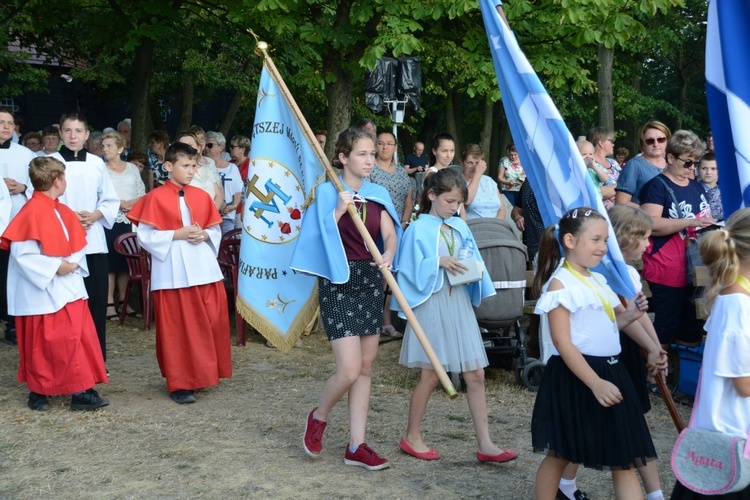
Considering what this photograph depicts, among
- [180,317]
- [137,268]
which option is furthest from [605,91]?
[180,317]

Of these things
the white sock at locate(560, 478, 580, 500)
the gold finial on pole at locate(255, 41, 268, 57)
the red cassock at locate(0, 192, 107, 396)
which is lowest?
the white sock at locate(560, 478, 580, 500)

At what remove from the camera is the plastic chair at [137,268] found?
948 cm

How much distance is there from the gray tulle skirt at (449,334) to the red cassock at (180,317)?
1.84 meters

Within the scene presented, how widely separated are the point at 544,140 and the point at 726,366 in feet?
5.03

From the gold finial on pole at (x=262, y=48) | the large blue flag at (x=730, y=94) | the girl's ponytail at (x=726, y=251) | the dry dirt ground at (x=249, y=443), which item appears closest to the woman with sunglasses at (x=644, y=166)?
the dry dirt ground at (x=249, y=443)

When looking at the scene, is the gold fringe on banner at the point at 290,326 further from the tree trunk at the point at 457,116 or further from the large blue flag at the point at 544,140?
the tree trunk at the point at 457,116

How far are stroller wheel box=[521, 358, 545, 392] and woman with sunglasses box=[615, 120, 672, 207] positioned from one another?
4.34ft

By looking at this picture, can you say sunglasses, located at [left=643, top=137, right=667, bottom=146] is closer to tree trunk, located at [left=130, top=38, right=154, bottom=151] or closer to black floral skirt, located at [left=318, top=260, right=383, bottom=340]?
black floral skirt, located at [left=318, top=260, right=383, bottom=340]

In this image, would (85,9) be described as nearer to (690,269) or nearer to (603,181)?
(603,181)

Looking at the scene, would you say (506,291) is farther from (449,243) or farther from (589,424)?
(589,424)

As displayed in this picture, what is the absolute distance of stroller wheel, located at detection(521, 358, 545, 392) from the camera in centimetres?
696

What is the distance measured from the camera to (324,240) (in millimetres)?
5109

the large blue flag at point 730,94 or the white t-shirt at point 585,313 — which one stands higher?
the large blue flag at point 730,94

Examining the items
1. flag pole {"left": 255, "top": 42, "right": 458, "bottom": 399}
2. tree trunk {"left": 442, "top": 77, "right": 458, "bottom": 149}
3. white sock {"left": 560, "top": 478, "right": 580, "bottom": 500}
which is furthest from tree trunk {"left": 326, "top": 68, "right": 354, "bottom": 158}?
tree trunk {"left": 442, "top": 77, "right": 458, "bottom": 149}
